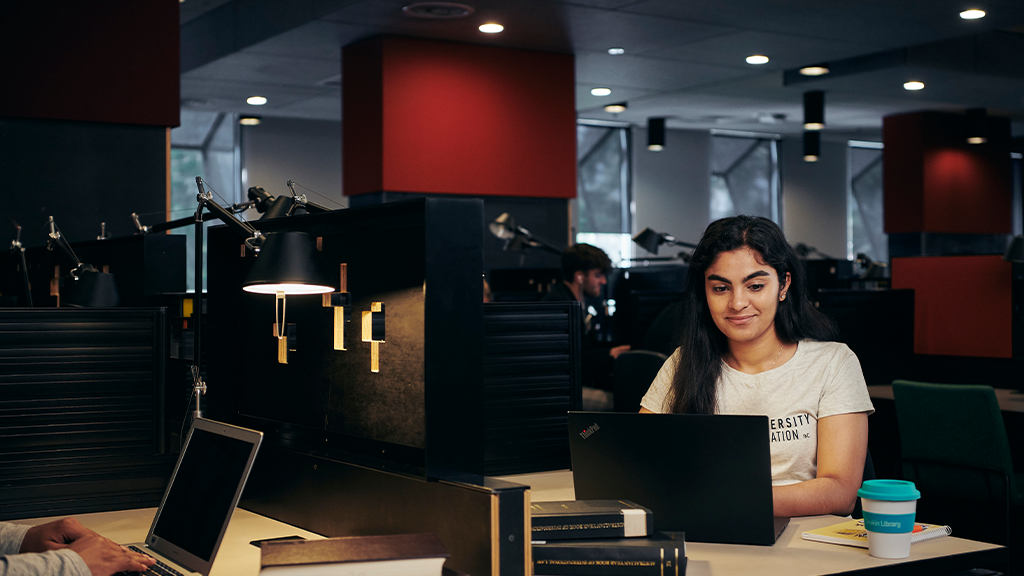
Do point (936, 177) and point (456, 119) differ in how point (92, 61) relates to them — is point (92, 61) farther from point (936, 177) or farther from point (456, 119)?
point (936, 177)

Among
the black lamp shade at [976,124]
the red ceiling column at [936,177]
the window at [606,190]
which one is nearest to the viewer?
the black lamp shade at [976,124]

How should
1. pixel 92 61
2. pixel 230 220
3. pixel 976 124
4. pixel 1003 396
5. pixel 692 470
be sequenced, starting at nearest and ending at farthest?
pixel 692 470 → pixel 230 220 → pixel 92 61 → pixel 1003 396 → pixel 976 124

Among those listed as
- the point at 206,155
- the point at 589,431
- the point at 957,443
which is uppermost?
the point at 206,155

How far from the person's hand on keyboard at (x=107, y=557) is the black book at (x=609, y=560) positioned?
2.15 feet

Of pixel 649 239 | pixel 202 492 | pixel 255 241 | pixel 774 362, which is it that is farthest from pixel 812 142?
pixel 202 492

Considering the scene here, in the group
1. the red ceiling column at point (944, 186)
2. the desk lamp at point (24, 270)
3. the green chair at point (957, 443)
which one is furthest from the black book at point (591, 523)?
the red ceiling column at point (944, 186)

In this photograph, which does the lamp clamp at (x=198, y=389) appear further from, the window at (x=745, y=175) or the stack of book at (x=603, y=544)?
the window at (x=745, y=175)

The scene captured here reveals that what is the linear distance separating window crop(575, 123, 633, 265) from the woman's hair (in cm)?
861

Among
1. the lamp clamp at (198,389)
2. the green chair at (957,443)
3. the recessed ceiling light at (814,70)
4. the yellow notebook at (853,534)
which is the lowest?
the green chair at (957,443)

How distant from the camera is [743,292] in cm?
209

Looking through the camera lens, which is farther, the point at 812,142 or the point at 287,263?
the point at 812,142

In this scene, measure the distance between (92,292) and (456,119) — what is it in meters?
3.87

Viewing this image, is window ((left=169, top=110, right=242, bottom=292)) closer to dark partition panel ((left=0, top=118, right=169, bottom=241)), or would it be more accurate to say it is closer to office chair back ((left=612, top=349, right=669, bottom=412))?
dark partition panel ((left=0, top=118, right=169, bottom=241))

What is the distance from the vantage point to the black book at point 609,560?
4.70 feet
